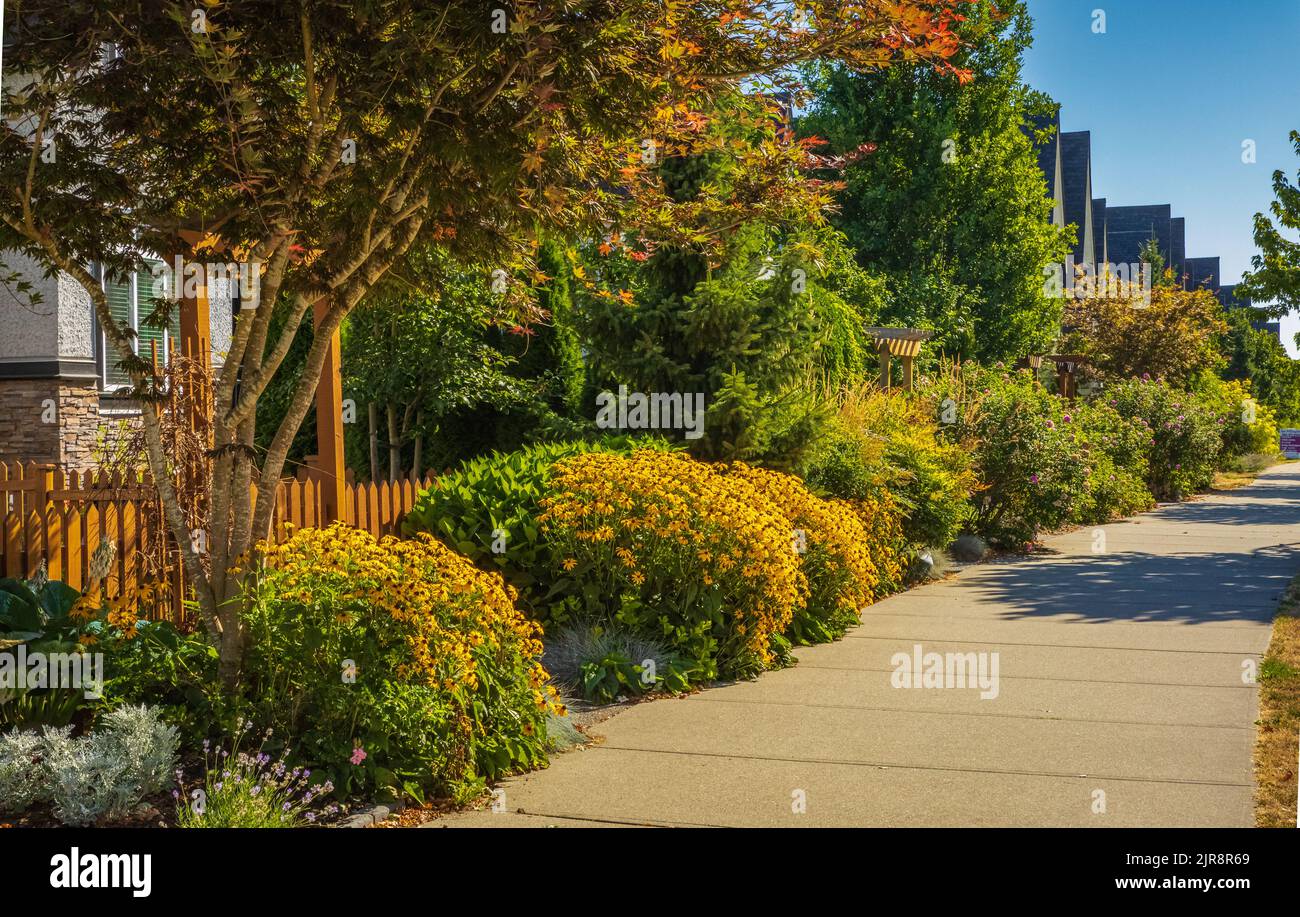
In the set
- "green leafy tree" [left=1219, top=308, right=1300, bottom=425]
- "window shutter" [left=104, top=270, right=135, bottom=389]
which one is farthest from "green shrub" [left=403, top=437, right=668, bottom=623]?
"green leafy tree" [left=1219, top=308, right=1300, bottom=425]

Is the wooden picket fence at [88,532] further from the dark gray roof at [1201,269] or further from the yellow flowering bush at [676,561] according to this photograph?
the dark gray roof at [1201,269]

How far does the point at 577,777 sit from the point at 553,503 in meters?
2.61

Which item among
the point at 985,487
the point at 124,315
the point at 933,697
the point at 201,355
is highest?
the point at 124,315

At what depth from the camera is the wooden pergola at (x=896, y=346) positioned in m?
16.2

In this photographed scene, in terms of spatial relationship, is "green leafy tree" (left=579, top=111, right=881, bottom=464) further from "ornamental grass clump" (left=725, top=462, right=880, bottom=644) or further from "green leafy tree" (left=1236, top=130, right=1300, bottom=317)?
"green leafy tree" (left=1236, top=130, right=1300, bottom=317)

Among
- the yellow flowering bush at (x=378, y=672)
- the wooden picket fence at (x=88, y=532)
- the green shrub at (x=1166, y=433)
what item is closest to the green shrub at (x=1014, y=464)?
the green shrub at (x=1166, y=433)

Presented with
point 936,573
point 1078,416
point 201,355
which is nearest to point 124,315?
point 201,355

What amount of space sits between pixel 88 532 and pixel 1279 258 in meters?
17.3

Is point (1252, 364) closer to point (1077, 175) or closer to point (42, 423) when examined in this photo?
point (1077, 175)

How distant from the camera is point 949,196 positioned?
26781 mm

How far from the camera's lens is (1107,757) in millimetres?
6086

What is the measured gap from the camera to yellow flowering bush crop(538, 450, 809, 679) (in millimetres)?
8023

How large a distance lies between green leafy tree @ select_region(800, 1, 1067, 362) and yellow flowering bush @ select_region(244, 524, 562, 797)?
68.8 feet

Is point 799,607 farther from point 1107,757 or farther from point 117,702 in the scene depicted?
point 117,702
